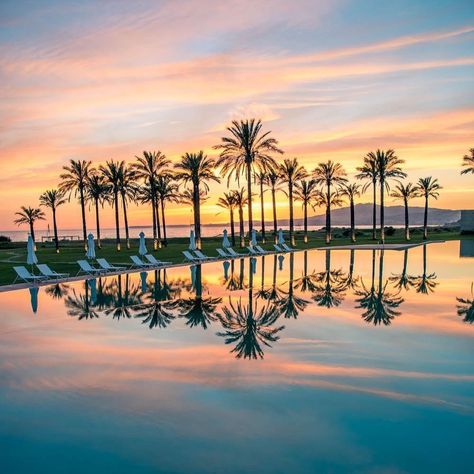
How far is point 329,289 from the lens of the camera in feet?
51.5

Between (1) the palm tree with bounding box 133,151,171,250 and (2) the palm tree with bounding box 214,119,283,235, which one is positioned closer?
(2) the palm tree with bounding box 214,119,283,235

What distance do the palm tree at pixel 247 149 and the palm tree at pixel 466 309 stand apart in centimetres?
2376

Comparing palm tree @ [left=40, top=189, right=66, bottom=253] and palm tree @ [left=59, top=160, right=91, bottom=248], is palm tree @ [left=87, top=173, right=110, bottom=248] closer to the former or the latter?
palm tree @ [left=59, top=160, right=91, bottom=248]

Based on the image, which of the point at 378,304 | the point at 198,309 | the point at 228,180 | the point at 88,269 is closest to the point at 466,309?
the point at 378,304

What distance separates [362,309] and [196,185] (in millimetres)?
30203

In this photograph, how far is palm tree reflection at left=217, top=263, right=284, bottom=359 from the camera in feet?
27.9

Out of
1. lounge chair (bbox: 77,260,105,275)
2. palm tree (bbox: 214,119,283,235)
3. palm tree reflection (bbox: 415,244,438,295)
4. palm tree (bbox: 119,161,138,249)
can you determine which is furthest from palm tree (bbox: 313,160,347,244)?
lounge chair (bbox: 77,260,105,275)

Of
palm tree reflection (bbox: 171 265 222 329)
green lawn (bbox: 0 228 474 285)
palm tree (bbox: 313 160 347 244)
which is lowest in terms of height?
green lawn (bbox: 0 228 474 285)

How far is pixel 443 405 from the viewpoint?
5758 mm

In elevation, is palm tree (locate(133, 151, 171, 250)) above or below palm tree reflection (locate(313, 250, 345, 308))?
above

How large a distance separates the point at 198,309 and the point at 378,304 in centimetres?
497
